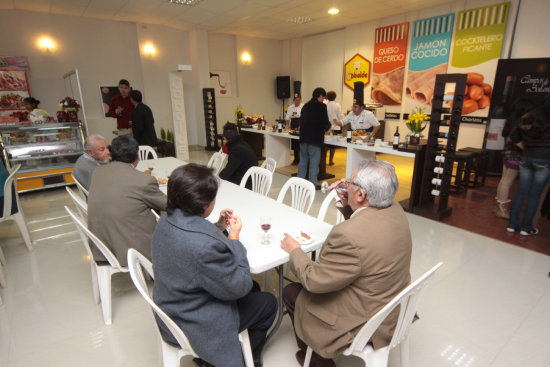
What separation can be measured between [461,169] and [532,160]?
1609 millimetres

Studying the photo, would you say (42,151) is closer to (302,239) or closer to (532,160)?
(302,239)

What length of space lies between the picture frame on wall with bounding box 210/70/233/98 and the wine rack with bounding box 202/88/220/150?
931 mm

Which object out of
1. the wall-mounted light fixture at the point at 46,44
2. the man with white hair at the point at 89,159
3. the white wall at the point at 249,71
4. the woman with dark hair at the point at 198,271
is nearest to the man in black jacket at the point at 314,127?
the man with white hair at the point at 89,159

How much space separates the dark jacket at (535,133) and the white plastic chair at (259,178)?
2715 mm

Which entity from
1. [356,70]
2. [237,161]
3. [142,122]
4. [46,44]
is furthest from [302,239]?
[46,44]

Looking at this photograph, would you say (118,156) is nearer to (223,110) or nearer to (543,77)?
(543,77)

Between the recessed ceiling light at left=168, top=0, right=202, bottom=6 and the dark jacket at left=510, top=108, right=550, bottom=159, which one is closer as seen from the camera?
the dark jacket at left=510, top=108, right=550, bottom=159

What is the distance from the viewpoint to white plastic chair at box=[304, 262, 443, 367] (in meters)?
1.20

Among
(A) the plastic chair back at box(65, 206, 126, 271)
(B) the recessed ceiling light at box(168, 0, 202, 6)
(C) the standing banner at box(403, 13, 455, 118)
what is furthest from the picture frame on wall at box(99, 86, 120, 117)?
(C) the standing banner at box(403, 13, 455, 118)

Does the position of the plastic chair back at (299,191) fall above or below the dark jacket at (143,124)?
below

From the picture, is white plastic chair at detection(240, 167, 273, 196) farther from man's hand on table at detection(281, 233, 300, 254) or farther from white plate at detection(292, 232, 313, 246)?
man's hand on table at detection(281, 233, 300, 254)

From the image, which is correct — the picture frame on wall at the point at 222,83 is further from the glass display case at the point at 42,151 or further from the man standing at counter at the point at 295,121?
the glass display case at the point at 42,151

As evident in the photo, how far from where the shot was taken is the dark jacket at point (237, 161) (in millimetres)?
3242

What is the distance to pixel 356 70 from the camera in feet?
26.0
